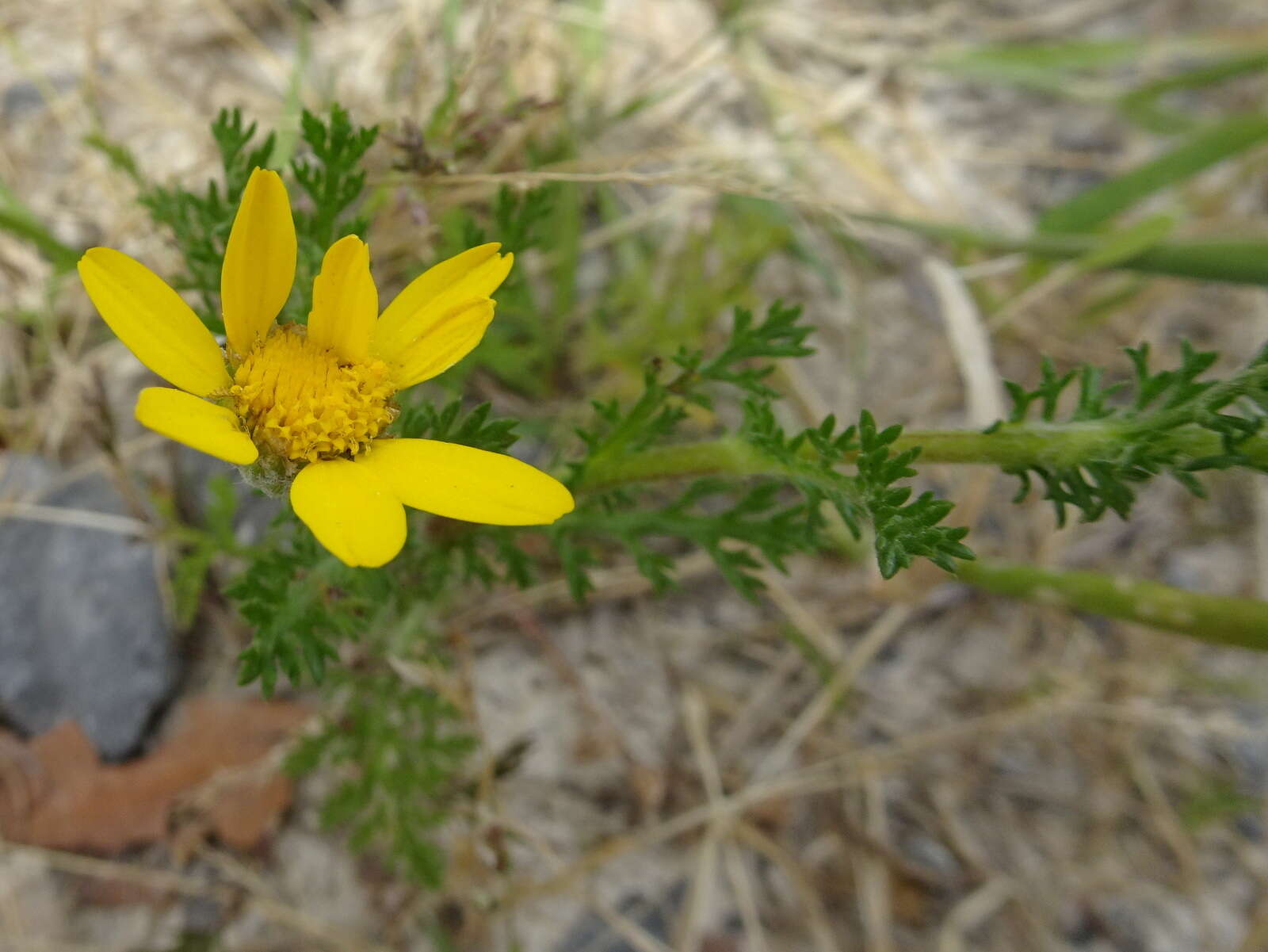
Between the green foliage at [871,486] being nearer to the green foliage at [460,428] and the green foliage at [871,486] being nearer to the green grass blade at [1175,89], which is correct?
the green foliage at [460,428]

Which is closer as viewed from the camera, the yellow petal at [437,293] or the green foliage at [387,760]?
the yellow petal at [437,293]

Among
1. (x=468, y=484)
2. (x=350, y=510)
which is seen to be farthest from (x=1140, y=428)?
(x=350, y=510)

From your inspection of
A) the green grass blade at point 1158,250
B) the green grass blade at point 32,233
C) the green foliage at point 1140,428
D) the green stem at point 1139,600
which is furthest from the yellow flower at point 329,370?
the green grass blade at point 1158,250

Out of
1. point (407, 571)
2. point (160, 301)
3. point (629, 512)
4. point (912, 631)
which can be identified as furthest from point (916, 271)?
point (160, 301)

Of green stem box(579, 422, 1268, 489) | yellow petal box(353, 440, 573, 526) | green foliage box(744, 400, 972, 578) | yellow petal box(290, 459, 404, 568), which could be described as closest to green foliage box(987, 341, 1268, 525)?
green stem box(579, 422, 1268, 489)

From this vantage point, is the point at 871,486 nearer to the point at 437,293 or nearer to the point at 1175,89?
the point at 437,293

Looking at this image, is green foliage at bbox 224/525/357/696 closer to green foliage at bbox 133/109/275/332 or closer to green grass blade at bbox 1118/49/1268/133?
green foliage at bbox 133/109/275/332
